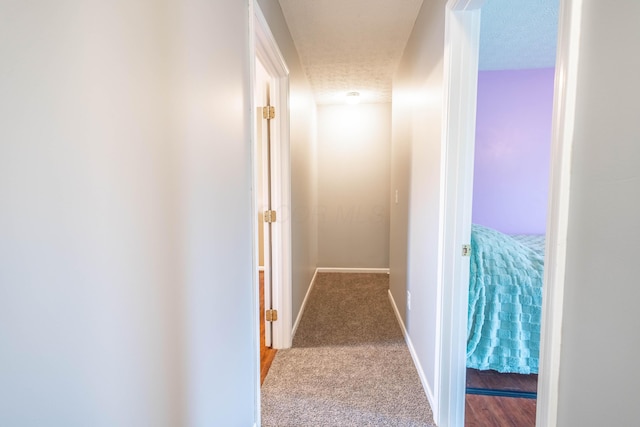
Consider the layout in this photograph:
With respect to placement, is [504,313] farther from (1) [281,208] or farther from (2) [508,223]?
(2) [508,223]

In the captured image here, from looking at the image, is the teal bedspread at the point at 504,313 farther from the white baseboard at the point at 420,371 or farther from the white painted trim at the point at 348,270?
the white painted trim at the point at 348,270

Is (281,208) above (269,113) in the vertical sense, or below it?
below

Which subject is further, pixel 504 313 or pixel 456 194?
pixel 504 313

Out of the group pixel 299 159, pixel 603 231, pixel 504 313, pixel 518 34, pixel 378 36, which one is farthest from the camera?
pixel 299 159

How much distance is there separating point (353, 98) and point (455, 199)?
109 inches

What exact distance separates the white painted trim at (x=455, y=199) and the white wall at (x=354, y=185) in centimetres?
276

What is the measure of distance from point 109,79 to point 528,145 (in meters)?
3.95

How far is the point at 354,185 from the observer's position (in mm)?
4293

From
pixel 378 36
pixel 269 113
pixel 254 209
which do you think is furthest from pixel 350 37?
pixel 254 209

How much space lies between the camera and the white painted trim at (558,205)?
0.66 meters

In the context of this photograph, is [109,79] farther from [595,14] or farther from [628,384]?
[628,384]

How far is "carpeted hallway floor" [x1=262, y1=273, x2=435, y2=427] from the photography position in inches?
65.0

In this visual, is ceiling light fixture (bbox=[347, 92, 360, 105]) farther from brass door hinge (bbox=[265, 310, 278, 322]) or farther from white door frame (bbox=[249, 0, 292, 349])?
brass door hinge (bbox=[265, 310, 278, 322])

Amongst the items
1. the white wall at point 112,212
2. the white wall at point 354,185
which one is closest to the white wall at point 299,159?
the white wall at point 354,185
